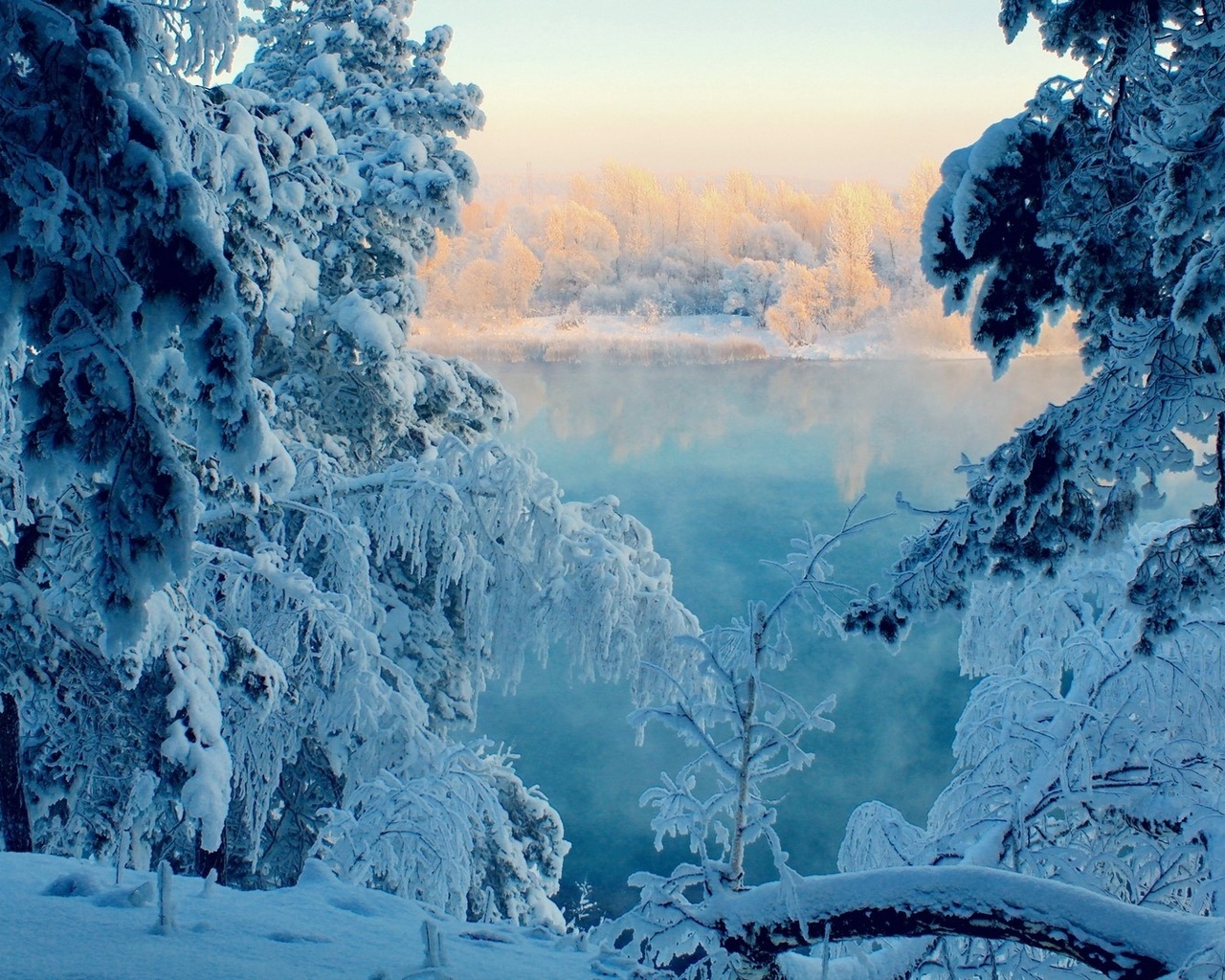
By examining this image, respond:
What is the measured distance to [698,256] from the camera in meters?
72.0

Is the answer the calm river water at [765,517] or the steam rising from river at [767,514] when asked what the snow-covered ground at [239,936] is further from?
the steam rising from river at [767,514]

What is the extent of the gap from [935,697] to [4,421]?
18.1 metres

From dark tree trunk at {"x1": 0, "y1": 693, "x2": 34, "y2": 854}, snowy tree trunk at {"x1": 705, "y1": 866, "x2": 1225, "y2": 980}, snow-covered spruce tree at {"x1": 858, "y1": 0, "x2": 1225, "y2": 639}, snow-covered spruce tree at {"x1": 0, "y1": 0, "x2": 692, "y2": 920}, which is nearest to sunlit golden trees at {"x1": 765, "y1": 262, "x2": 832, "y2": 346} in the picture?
snow-covered spruce tree at {"x1": 0, "y1": 0, "x2": 692, "y2": 920}

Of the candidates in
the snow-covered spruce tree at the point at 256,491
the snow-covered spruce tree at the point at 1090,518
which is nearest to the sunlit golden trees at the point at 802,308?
the snow-covered spruce tree at the point at 256,491

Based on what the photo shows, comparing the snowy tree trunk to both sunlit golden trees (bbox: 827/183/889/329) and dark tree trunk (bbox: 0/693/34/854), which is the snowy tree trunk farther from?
sunlit golden trees (bbox: 827/183/889/329)

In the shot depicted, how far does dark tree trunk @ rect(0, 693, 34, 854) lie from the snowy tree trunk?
4226 mm

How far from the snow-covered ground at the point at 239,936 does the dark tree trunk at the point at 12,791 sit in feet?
Result: 3.09

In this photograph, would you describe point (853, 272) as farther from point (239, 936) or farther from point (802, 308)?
point (239, 936)

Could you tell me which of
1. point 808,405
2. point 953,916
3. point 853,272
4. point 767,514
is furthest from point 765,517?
point 853,272

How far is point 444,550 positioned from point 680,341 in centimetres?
5475

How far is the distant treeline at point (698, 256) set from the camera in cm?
5738

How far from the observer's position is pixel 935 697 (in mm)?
19281

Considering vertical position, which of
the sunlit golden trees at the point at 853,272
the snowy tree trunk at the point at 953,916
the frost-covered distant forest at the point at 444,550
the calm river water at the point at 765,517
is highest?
the sunlit golden trees at the point at 853,272

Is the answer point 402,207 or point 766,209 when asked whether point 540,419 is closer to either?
point 402,207
